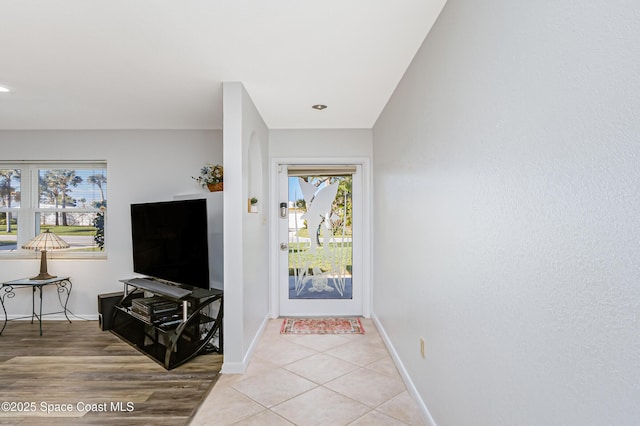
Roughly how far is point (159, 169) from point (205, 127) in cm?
78

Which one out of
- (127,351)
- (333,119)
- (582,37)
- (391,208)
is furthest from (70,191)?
(582,37)

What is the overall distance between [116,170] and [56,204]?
3.06ft

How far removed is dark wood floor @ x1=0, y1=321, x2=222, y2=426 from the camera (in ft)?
7.66

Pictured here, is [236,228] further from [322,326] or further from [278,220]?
[322,326]

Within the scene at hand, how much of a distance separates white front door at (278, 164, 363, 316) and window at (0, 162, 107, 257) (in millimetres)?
2351

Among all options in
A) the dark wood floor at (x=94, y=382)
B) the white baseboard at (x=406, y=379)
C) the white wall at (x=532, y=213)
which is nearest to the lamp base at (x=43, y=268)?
the dark wood floor at (x=94, y=382)

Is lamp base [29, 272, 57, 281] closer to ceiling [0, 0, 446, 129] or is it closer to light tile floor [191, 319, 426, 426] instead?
ceiling [0, 0, 446, 129]

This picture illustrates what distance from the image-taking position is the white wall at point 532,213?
2.60 ft

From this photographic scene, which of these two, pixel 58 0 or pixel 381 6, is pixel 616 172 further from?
pixel 58 0

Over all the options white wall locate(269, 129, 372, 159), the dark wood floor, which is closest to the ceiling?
white wall locate(269, 129, 372, 159)

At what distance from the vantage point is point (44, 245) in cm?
413

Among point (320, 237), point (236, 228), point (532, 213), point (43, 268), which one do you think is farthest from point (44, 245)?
point (532, 213)

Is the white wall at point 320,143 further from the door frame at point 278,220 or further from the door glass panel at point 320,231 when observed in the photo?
the door glass panel at point 320,231

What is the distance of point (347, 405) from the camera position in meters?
2.43
